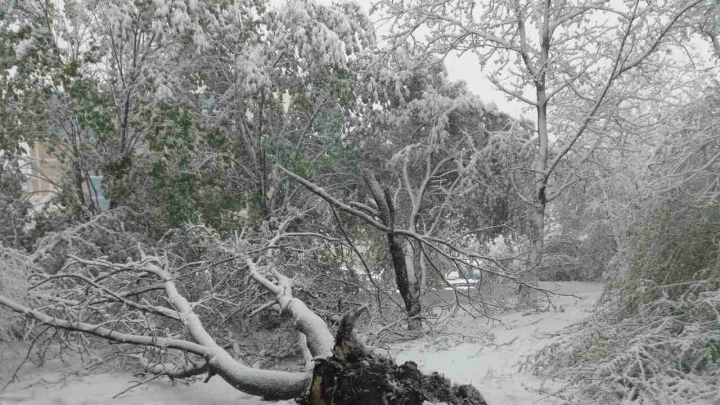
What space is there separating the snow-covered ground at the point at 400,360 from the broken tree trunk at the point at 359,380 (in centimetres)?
118

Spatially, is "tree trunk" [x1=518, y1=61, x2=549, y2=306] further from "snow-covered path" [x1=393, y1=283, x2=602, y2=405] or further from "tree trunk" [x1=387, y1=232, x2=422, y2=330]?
"tree trunk" [x1=387, y1=232, x2=422, y2=330]

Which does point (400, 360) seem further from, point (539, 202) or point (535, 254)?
point (539, 202)

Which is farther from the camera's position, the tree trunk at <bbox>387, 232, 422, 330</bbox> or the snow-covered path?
the tree trunk at <bbox>387, 232, 422, 330</bbox>

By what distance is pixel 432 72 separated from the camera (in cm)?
1060

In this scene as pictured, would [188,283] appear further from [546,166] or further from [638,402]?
[546,166]

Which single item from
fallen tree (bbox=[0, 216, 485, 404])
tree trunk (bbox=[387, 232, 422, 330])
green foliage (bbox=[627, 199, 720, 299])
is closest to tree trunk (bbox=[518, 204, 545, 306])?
tree trunk (bbox=[387, 232, 422, 330])

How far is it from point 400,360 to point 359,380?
343cm

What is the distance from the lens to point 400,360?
5.90 metres

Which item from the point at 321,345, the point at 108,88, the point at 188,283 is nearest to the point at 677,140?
the point at 321,345

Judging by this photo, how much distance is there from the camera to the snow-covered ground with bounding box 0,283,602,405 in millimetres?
3869

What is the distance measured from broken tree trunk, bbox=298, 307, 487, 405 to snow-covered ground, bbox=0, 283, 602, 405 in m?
1.18

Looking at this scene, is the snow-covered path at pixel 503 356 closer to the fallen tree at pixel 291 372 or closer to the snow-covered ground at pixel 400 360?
the snow-covered ground at pixel 400 360

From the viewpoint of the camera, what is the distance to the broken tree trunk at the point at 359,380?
102 inches

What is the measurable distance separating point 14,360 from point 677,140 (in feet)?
19.8
